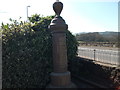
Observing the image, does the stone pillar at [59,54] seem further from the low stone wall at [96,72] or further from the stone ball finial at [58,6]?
the low stone wall at [96,72]

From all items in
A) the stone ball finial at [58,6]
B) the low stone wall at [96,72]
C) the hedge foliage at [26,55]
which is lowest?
the low stone wall at [96,72]

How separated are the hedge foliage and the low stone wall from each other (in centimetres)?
197

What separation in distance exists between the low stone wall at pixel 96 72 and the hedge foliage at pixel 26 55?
6.45 feet

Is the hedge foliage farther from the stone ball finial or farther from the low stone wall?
the low stone wall

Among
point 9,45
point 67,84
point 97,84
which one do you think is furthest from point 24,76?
point 97,84

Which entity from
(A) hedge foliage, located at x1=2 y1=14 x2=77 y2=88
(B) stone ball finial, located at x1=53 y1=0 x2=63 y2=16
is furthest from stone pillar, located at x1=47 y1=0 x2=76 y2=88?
(A) hedge foliage, located at x1=2 y1=14 x2=77 y2=88

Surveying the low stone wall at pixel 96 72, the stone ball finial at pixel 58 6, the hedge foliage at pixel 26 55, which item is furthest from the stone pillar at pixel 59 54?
the low stone wall at pixel 96 72

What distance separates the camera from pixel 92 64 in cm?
688

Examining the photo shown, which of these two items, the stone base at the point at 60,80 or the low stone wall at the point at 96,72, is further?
the low stone wall at the point at 96,72

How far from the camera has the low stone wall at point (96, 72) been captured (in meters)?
5.81

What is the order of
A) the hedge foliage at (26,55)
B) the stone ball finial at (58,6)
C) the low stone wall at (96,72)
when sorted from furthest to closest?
the low stone wall at (96,72) → the stone ball finial at (58,6) → the hedge foliage at (26,55)

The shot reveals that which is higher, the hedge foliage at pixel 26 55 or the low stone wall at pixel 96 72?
the hedge foliage at pixel 26 55

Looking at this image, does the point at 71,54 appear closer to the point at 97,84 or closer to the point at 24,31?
the point at 97,84

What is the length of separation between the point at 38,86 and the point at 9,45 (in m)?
2.01
